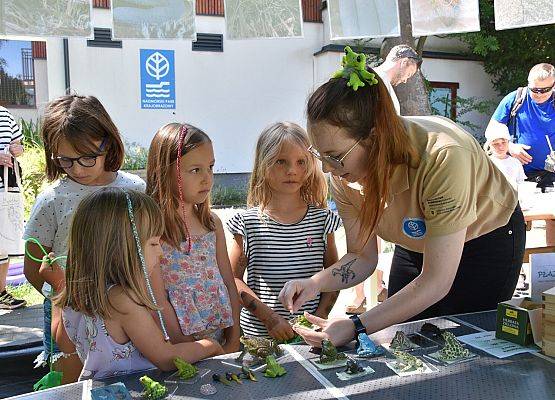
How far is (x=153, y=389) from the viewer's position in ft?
4.21

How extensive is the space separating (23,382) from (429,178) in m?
2.58

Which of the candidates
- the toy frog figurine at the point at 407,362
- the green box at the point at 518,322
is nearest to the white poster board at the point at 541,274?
the green box at the point at 518,322

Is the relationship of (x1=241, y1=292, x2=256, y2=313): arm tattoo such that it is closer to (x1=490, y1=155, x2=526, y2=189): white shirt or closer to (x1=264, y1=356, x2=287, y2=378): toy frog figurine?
(x1=264, y1=356, x2=287, y2=378): toy frog figurine

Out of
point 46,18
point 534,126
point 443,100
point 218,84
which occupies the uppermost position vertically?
point 218,84

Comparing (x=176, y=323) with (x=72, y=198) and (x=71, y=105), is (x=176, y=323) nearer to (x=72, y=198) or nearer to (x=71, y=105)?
(x=72, y=198)

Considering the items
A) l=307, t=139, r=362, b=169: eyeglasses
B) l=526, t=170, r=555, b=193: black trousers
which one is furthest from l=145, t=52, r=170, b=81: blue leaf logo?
l=307, t=139, r=362, b=169: eyeglasses

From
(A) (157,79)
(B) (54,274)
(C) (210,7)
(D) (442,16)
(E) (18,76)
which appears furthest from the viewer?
(E) (18,76)

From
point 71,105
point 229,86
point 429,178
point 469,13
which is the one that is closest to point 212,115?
point 229,86

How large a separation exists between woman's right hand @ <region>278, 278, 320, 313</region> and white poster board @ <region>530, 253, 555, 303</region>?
72 cm

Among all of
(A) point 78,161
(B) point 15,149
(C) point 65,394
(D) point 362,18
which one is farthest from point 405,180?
(B) point 15,149

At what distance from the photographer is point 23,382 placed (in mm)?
3072

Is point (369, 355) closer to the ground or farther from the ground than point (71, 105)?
closer to the ground

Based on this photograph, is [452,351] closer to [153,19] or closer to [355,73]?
[355,73]

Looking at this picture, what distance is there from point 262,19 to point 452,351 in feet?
8.17
